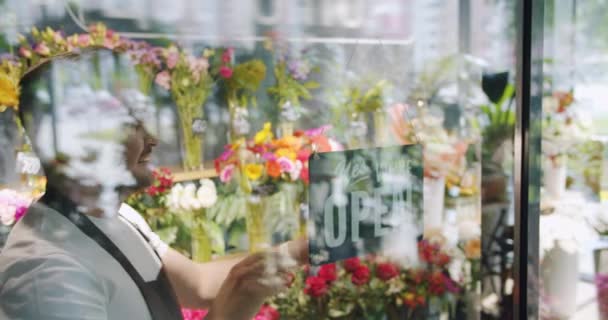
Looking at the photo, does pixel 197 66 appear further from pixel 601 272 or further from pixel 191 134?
pixel 601 272

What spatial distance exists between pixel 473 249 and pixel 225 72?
3.50 ft

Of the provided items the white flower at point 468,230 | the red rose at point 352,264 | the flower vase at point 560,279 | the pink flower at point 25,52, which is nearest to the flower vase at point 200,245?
the red rose at point 352,264

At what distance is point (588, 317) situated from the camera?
218cm

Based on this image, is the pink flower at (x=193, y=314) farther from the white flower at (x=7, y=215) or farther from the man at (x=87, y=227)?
the white flower at (x=7, y=215)

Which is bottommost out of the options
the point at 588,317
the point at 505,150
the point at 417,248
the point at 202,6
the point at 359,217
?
the point at 588,317

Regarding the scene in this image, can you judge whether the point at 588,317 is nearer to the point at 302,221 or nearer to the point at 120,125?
the point at 302,221

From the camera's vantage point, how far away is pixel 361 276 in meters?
1.76

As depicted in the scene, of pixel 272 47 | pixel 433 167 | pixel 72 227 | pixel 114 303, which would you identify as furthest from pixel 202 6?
pixel 433 167

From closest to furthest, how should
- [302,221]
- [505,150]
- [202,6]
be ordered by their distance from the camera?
[202,6]
[302,221]
[505,150]

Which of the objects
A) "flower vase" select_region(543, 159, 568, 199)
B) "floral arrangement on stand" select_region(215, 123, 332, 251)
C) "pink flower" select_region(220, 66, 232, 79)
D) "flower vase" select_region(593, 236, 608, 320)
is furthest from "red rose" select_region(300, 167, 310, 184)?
"flower vase" select_region(593, 236, 608, 320)

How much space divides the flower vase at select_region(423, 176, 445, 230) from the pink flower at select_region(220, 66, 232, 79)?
2.43 feet

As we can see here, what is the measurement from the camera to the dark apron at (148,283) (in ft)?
4.29

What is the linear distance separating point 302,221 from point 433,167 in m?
0.51

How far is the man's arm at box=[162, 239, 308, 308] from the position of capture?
4.75ft
